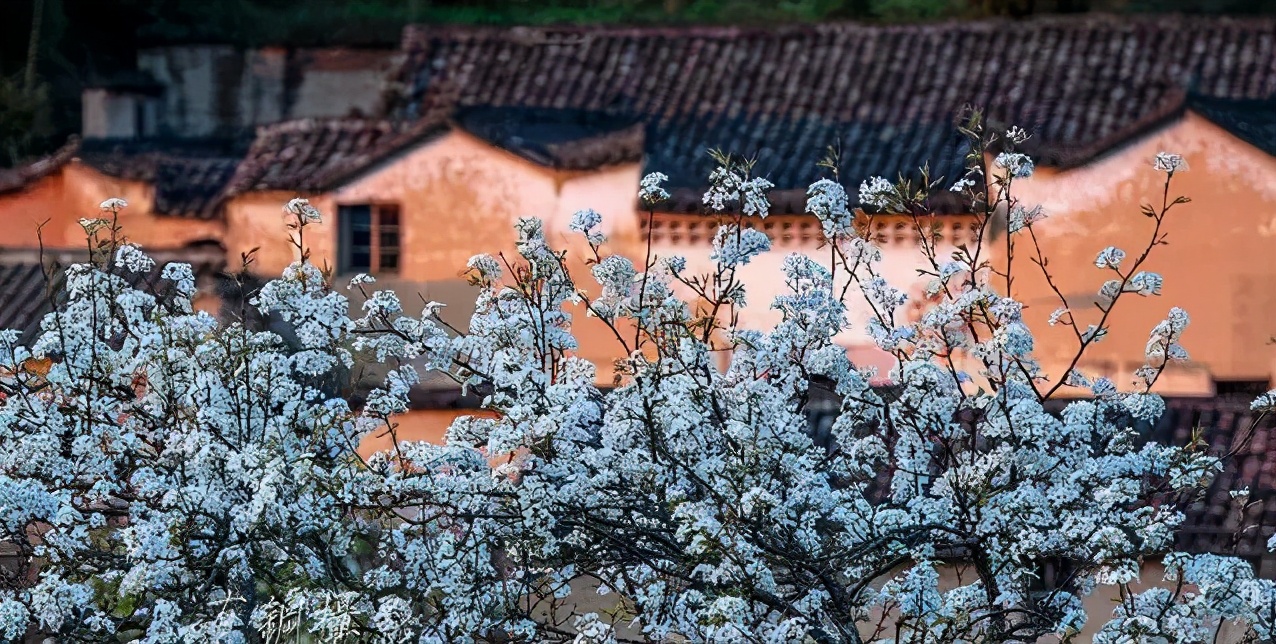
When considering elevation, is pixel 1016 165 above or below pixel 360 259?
above

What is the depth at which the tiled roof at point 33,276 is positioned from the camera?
16.2 meters

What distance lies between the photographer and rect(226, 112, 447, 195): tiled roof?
1708 centimetres

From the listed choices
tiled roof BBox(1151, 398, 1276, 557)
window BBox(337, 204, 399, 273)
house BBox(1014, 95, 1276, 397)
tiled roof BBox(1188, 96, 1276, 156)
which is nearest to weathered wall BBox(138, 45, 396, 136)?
window BBox(337, 204, 399, 273)

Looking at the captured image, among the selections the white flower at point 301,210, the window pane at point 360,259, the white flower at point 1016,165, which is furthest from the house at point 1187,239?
the white flower at point 301,210

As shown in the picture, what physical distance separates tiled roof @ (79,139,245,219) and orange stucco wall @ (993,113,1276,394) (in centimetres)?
712

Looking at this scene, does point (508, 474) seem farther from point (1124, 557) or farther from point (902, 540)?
point (1124, 557)

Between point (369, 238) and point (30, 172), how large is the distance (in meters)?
3.48

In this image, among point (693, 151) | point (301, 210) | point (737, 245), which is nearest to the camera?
point (301, 210)

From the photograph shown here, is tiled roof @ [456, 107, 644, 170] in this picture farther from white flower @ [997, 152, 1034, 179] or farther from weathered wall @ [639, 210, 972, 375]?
white flower @ [997, 152, 1034, 179]

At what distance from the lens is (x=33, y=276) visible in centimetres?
1708

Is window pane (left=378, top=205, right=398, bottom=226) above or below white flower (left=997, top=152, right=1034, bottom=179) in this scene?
below

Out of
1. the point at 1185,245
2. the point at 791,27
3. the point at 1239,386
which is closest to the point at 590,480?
the point at 1239,386

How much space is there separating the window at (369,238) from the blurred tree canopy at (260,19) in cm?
341

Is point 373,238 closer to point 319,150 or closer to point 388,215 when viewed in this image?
point 388,215
